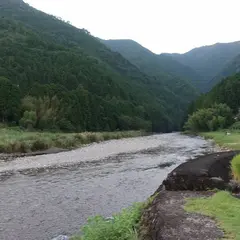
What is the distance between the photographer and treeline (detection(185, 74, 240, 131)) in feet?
405

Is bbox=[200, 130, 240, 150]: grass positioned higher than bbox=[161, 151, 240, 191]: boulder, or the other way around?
bbox=[161, 151, 240, 191]: boulder

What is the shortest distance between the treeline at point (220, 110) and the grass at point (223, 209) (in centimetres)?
9933

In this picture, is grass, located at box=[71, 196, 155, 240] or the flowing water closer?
grass, located at box=[71, 196, 155, 240]

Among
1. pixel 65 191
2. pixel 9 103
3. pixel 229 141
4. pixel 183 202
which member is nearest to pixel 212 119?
pixel 229 141

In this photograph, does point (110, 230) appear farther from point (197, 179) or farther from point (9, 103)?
point (9, 103)

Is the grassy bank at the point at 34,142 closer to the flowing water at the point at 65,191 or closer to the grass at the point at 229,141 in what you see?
the flowing water at the point at 65,191

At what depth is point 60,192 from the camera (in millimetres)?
25953

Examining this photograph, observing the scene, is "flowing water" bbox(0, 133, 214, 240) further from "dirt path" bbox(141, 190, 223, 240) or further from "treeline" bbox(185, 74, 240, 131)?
"treeline" bbox(185, 74, 240, 131)

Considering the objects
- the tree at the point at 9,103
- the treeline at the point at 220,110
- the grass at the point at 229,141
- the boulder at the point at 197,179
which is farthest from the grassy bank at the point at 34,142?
the treeline at the point at 220,110

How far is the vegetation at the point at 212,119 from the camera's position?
122812 millimetres

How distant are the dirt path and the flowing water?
177 inches

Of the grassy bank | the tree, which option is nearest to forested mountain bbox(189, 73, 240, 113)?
the tree

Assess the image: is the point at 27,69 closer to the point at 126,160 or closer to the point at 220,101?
the point at 220,101

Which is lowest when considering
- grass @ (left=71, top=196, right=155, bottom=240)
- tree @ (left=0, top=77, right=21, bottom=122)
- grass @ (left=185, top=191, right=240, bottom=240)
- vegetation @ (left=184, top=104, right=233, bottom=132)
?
vegetation @ (left=184, top=104, right=233, bottom=132)
